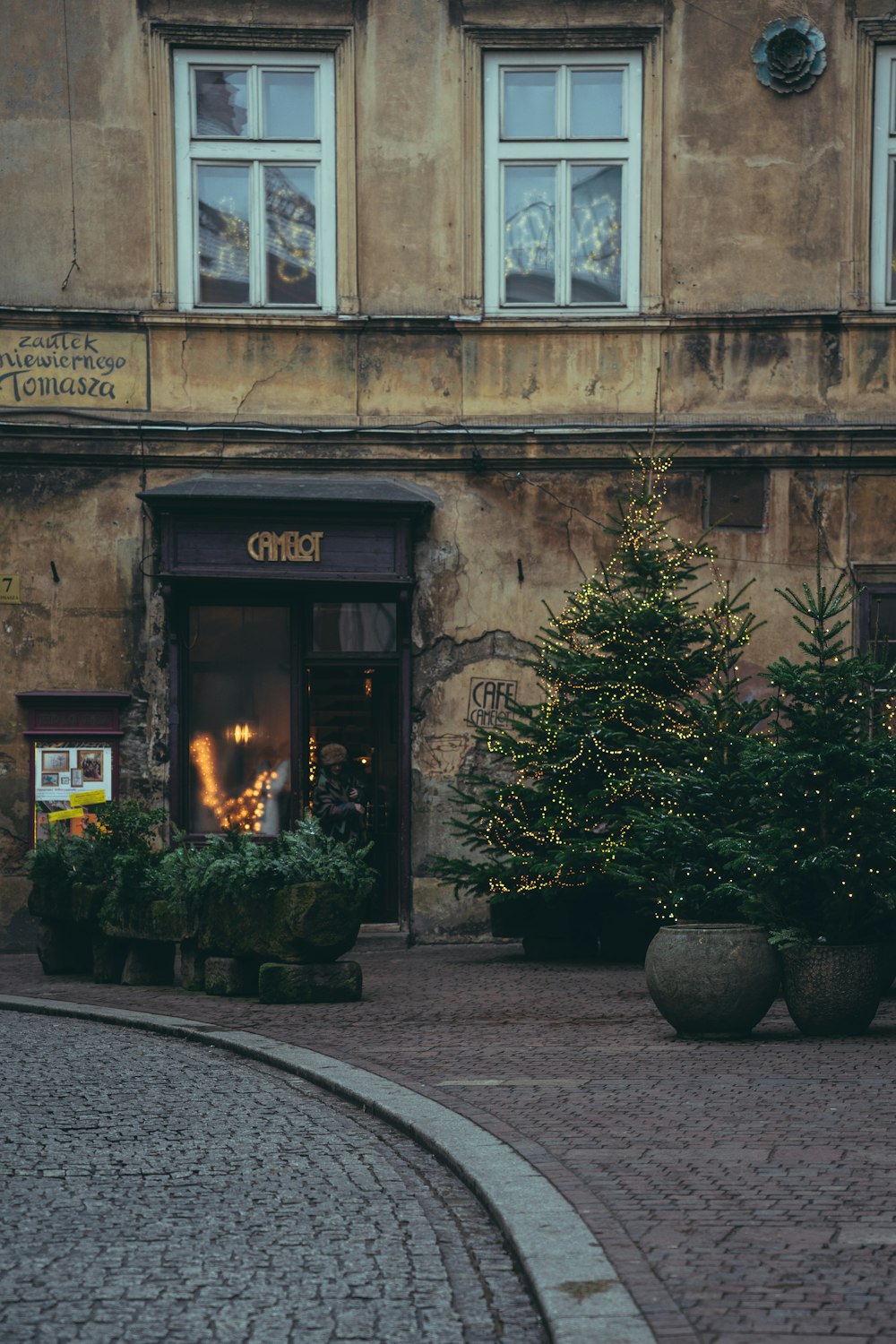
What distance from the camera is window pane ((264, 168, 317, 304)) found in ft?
58.2

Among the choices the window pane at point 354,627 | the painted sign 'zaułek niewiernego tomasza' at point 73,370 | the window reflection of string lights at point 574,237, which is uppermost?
the window reflection of string lights at point 574,237

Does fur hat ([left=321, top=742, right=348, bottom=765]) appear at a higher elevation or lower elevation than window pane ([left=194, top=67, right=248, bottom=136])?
lower

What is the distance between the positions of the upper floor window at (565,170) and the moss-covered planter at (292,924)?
750cm

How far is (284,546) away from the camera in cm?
1716

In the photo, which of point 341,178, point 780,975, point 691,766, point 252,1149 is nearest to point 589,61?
point 341,178

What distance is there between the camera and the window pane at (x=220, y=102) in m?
17.7

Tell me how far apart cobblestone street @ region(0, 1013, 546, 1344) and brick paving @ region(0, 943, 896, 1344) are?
0.46 m

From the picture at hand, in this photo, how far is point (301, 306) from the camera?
17672 mm

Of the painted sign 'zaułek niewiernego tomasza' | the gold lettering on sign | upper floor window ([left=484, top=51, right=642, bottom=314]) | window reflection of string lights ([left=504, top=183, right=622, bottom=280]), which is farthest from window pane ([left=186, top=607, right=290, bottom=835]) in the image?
window reflection of string lights ([left=504, top=183, right=622, bottom=280])

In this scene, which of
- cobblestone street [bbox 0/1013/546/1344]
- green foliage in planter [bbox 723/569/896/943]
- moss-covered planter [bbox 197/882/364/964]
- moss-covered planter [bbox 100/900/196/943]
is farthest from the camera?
moss-covered planter [bbox 100/900/196/943]

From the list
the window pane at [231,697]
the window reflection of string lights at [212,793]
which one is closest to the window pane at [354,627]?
the window pane at [231,697]

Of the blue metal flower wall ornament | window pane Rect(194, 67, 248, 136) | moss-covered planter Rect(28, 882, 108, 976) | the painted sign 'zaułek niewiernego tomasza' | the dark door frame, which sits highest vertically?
the blue metal flower wall ornament

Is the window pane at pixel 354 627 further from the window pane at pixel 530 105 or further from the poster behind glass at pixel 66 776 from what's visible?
the window pane at pixel 530 105

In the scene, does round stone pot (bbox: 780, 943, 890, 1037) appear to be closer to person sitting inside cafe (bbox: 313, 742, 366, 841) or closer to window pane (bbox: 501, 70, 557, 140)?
person sitting inside cafe (bbox: 313, 742, 366, 841)
